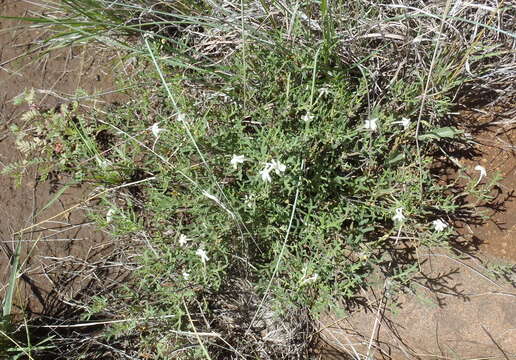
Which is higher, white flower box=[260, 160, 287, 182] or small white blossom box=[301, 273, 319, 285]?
white flower box=[260, 160, 287, 182]

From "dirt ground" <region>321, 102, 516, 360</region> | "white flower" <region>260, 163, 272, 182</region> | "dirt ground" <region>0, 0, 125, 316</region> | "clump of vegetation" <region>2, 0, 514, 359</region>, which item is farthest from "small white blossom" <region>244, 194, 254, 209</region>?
"dirt ground" <region>0, 0, 125, 316</region>

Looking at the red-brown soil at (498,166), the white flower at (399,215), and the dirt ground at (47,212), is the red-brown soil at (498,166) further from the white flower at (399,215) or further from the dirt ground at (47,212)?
the dirt ground at (47,212)

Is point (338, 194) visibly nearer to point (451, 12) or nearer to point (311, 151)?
point (311, 151)

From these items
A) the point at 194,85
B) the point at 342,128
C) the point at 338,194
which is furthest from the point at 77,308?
the point at 342,128

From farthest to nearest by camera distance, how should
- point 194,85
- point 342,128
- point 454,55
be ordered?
point 194,85
point 454,55
point 342,128

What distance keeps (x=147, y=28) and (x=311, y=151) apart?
1.31 m

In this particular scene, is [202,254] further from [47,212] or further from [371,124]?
[47,212]

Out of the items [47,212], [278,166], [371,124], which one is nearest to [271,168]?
[278,166]

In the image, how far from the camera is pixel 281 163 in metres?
2.05

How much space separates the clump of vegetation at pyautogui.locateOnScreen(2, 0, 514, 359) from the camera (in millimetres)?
2244

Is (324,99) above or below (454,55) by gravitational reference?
below

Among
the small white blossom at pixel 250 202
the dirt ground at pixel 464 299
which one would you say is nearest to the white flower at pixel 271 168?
the small white blossom at pixel 250 202

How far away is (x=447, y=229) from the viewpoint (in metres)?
2.30

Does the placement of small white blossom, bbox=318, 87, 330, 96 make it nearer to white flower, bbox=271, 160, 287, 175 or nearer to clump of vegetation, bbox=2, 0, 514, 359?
clump of vegetation, bbox=2, 0, 514, 359
